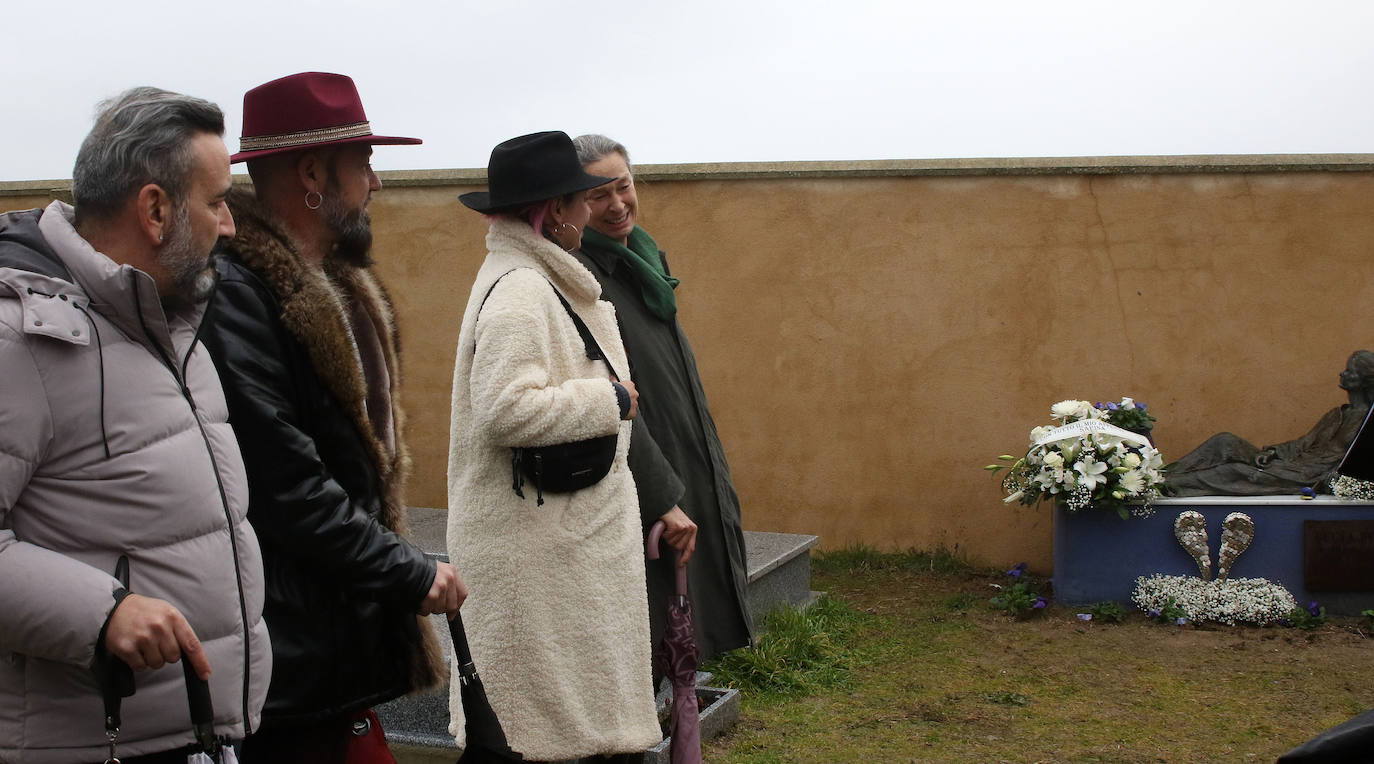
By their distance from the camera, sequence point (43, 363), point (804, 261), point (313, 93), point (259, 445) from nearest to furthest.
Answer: point (43, 363), point (259, 445), point (313, 93), point (804, 261)

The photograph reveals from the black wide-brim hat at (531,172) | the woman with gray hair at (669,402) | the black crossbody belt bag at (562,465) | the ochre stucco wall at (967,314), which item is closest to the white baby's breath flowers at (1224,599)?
the ochre stucco wall at (967,314)

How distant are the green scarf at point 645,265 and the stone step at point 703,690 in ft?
2.91

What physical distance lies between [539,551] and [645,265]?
1035mm

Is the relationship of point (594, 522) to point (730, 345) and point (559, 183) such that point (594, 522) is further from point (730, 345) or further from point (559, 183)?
point (730, 345)

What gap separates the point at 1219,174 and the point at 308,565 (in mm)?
5904

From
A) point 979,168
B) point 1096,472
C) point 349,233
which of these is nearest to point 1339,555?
point 1096,472

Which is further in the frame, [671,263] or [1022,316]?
[671,263]

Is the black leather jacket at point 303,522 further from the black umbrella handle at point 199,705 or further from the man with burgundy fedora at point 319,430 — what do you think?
the black umbrella handle at point 199,705

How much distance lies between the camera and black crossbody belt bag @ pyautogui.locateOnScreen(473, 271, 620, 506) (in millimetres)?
2447

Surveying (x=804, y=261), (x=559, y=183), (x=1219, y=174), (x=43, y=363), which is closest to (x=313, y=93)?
(x=559, y=183)

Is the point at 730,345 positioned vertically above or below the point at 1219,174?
below

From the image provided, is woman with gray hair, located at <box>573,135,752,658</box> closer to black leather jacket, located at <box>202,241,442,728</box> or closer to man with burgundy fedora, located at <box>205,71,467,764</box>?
man with burgundy fedora, located at <box>205,71,467,764</box>

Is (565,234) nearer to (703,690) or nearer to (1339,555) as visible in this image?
(703,690)

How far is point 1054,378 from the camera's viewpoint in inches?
266
